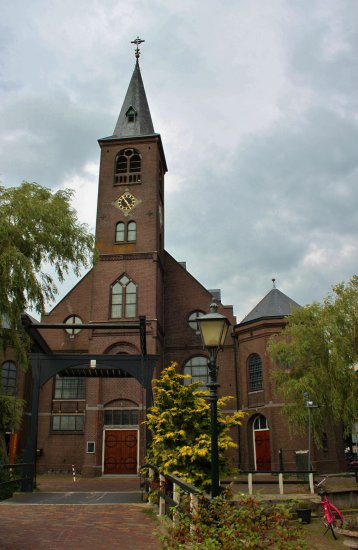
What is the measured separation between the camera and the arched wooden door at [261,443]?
92.6ft

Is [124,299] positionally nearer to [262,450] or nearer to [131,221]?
[131,221]

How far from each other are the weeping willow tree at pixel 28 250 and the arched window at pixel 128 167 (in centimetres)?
1462

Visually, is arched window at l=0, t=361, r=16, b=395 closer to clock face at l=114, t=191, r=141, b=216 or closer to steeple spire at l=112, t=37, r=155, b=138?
clock face at l=114, t=191, r=141, b=216

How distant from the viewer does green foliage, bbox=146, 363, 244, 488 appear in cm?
1259

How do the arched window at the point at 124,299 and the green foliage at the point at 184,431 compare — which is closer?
the green foliage at the point at 184,431

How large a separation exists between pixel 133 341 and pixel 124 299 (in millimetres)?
2736

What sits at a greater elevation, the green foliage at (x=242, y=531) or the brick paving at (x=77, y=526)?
the green foliage at (x=242, y=531)

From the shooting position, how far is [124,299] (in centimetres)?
3053

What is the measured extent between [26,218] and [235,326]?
58.9 feet

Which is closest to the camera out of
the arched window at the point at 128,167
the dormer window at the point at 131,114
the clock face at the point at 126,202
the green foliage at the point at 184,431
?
the green foliage at the point at 184,431

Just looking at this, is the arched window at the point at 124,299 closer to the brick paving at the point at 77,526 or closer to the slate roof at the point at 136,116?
the slate roof at the point at 136,116

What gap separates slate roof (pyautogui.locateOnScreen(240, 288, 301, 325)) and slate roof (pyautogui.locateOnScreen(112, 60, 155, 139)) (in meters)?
13.8

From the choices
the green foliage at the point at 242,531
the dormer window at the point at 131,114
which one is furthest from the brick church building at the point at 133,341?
the green foliage at the point at 242,531

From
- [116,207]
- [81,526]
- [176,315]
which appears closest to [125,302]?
[176,315]
